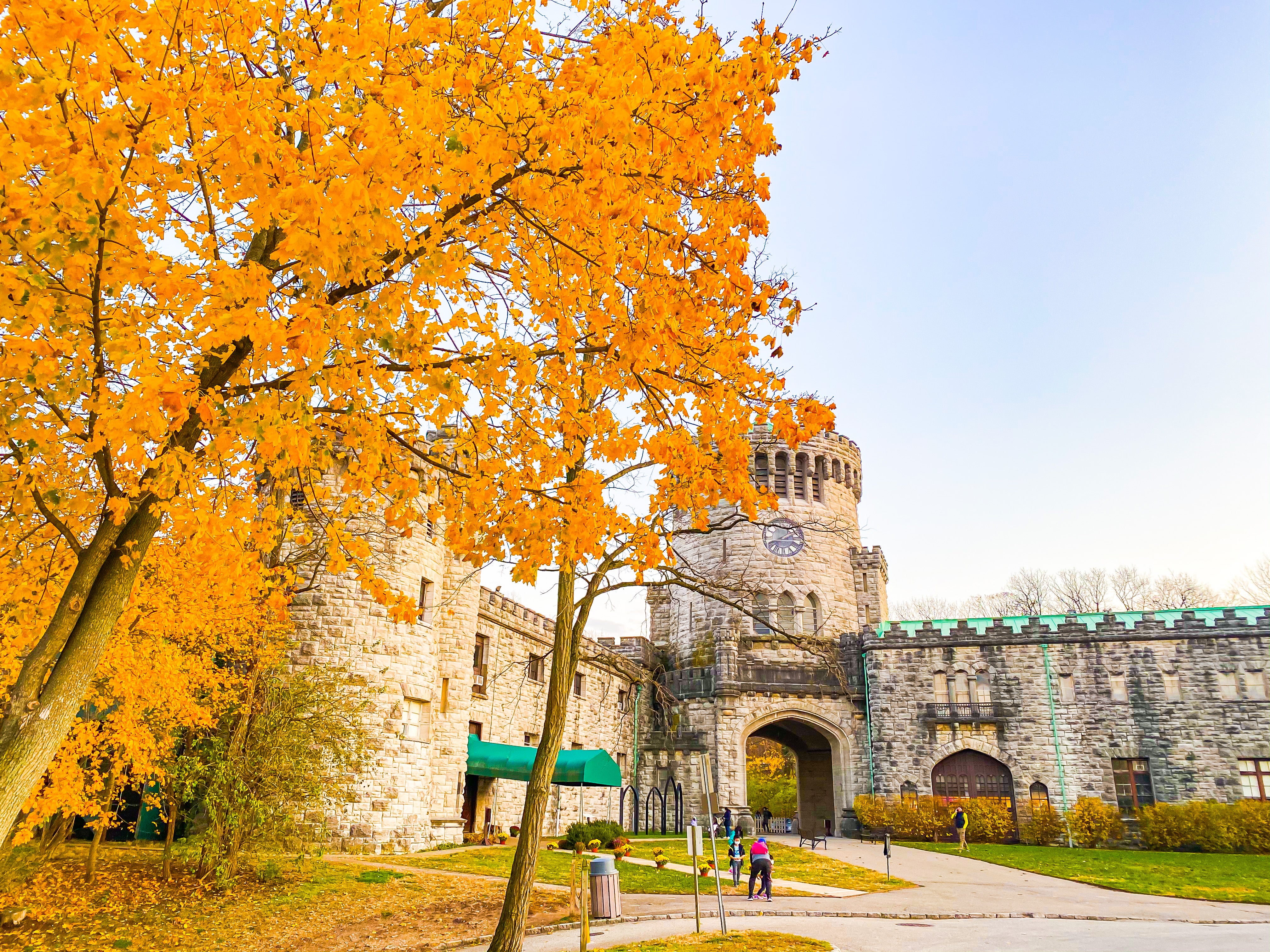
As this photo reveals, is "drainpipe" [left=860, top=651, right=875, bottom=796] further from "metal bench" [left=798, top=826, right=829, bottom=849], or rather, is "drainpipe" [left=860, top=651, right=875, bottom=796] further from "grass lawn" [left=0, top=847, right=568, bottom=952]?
"grass lawn" [left=0, top=847, right=568, bottom=952]

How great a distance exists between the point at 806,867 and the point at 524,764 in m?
7.03

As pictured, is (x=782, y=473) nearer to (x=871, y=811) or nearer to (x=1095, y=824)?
(x=871, y=811)

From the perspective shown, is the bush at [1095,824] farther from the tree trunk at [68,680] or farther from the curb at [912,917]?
the tree trunk at [68,680]

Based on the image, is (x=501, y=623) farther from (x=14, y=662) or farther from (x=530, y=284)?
(x=530, y=284)

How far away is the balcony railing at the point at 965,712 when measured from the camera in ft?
98.9

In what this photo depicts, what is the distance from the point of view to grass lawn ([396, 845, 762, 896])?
14.4m

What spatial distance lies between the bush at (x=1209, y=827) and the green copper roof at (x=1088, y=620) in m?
6.08

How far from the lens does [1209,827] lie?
26.3 meters

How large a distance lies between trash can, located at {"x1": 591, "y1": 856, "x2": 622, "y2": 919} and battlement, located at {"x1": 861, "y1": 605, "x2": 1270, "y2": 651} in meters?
23.1

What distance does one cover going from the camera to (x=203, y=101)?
4.45 metres

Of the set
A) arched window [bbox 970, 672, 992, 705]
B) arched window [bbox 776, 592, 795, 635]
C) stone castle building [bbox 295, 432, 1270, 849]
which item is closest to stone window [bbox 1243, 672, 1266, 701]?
stone castle building [bbox 295, 432, 1270, 849]

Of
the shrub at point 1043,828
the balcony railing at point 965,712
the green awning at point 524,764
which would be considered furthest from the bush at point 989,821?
the green awning at point 524,764

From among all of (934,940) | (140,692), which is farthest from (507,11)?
(934,940)

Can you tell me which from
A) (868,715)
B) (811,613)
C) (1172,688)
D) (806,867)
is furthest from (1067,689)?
(806,867)
